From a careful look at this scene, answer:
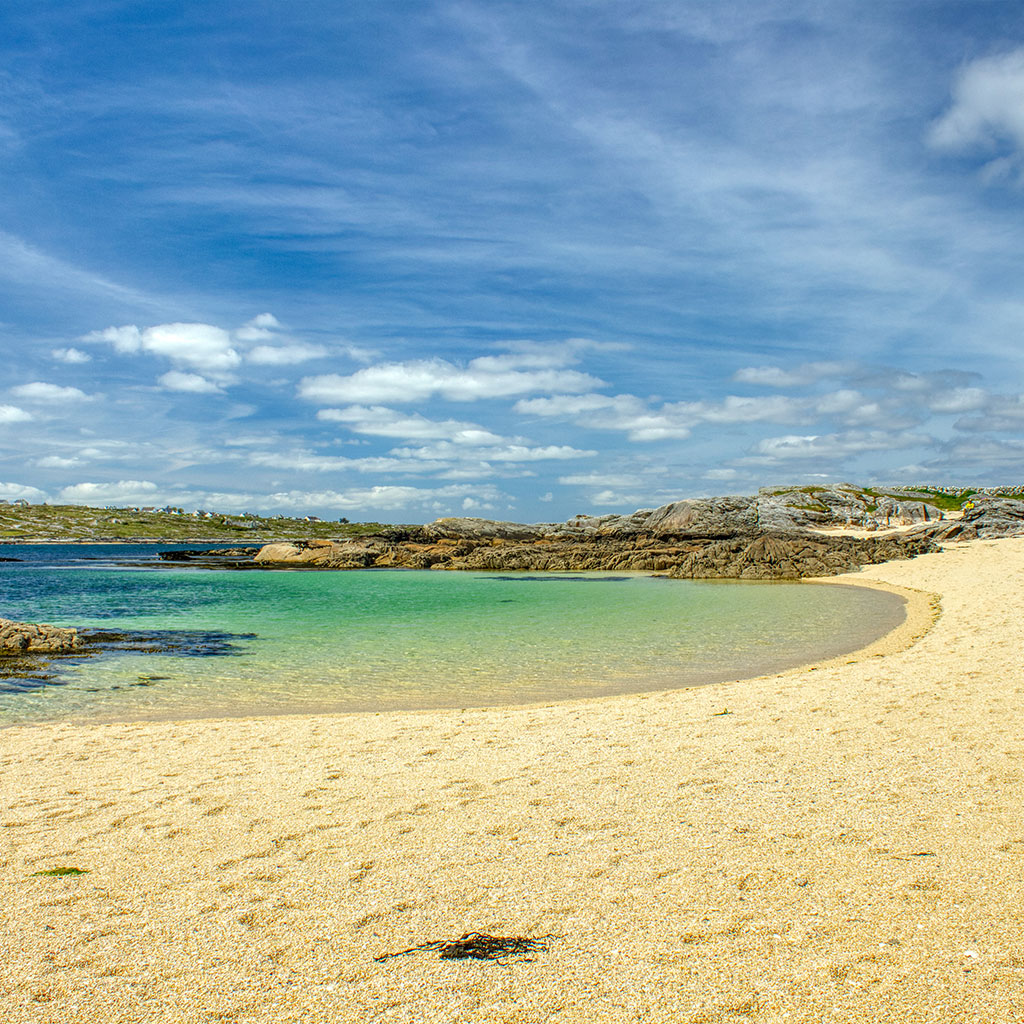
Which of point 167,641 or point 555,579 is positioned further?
point 555,579

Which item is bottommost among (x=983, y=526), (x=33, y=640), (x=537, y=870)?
(x=33, y=640)

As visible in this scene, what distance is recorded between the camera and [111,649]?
17250 millimetres

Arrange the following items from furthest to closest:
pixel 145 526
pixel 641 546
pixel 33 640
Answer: pixel 145 526 → pixel 641 546 → pixel 33 640

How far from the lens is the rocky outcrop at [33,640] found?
1578cm

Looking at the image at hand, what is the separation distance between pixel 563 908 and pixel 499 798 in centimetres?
221

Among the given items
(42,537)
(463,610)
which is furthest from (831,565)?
(42,537)

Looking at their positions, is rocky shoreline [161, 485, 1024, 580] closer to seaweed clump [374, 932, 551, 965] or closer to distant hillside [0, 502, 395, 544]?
seaweed clump [374, 932, 551, 965]

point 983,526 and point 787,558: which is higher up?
point 983,526

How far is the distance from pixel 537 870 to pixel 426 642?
13.9 meters

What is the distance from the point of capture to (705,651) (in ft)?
53.3

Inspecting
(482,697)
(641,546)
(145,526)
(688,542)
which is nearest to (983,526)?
(688,542)

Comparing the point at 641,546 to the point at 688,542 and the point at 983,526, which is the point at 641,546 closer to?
the point at 688,542

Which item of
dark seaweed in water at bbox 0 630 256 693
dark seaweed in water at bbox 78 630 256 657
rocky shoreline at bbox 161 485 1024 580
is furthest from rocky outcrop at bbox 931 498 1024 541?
dark seaweed in water at bbox 0 630 256 693

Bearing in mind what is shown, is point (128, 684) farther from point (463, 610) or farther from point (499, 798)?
point (463, 610)
